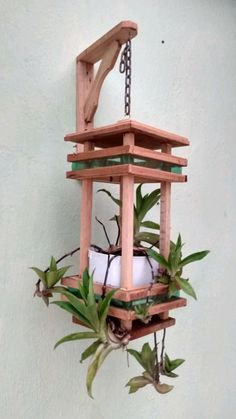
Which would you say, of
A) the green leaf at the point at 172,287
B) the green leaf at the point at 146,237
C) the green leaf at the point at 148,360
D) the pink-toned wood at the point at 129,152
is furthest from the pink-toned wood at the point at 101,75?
the green leaf at the point at 148,360

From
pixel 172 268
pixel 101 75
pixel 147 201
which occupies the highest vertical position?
pixel 101 75

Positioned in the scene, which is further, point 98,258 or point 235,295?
point 235,295

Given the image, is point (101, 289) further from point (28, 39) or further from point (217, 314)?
point (217, 314)

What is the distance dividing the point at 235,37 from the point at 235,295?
85cm

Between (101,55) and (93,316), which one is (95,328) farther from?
(101,55)

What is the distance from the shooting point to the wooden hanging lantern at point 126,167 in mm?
511

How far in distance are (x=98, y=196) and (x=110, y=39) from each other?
0.31 m

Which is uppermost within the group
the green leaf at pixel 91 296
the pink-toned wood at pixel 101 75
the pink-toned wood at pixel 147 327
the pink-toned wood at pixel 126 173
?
the pink-toned wood at pixel 101 75

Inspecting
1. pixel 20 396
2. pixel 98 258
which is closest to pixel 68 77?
pixel 98 258

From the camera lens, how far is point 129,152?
0.50 m

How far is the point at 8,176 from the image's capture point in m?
0.63

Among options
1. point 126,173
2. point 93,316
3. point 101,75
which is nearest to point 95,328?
point 93,316

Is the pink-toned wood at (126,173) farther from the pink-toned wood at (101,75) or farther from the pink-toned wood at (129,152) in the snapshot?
the pink-toned wood at (101,75)

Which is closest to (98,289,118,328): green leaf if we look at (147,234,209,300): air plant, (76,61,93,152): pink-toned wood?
(147,234,209,300): air plant
